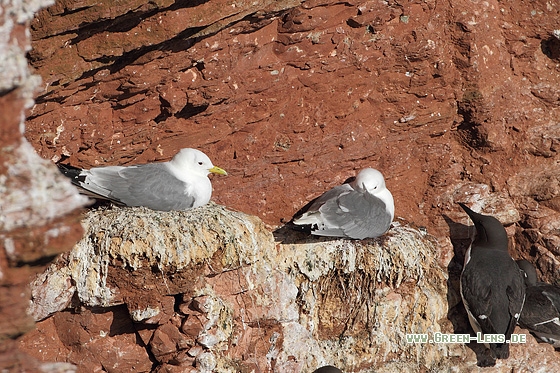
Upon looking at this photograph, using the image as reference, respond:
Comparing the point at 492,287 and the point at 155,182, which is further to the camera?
the point at 492,287

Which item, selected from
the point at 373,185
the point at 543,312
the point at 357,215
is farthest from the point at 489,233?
the point at 357,215

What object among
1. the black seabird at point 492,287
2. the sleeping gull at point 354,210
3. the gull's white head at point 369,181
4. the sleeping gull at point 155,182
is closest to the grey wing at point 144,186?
the sleeping gull at point 155,182

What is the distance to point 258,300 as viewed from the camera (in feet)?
25.4

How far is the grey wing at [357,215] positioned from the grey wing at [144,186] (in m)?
1.37

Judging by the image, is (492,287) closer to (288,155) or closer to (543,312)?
(543,312)

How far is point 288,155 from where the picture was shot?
8.30 m

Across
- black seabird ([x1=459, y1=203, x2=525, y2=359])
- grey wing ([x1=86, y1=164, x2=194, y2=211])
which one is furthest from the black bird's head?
grey wing ([x1=86, y1=164, x2=194, y2=211])

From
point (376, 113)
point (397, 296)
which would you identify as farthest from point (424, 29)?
point (397, 296)

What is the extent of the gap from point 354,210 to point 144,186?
202 cm

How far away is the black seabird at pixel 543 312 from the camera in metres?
8.42

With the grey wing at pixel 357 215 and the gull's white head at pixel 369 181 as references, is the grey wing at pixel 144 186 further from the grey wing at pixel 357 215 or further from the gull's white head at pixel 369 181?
the gull's white head at pixel 369 181

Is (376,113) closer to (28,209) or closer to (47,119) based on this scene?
(47,119)

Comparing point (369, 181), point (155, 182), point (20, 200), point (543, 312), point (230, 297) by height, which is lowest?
point (543, 312)

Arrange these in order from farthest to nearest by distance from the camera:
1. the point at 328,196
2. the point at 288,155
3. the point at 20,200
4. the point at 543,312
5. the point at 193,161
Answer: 1. the point at 543,312
2. the point at 288,155
3. the point at 328,196
4. the point at 193,161
5. the point at 20,200
